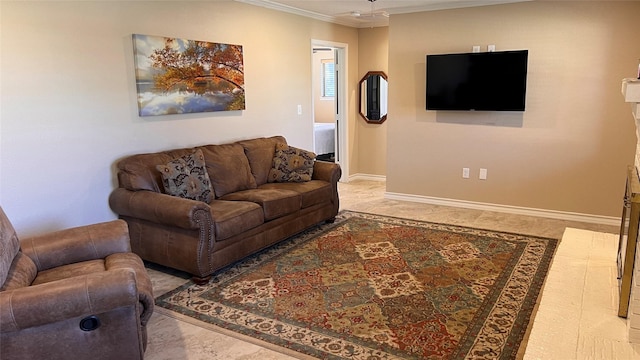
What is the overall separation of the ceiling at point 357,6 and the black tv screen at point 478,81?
56 centimetres

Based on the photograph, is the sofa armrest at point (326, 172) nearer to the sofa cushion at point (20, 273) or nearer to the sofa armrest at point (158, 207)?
the sofa armrest at point (158, 207)

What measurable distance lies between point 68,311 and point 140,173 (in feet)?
6.29

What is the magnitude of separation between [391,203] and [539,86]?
2129mm

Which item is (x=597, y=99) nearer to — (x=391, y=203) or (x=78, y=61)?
(x=391, y=203)

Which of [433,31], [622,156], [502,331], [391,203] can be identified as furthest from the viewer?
[391,203]

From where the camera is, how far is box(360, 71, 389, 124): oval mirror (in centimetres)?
691

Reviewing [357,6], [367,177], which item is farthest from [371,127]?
[357,6]

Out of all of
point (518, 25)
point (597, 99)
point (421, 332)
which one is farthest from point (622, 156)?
point (421, 332)

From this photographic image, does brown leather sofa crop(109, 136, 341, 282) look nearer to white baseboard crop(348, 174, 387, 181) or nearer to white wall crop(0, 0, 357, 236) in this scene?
white wall crop(0, 0, 357, 236)

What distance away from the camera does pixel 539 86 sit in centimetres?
490

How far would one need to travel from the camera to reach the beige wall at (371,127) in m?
6.84

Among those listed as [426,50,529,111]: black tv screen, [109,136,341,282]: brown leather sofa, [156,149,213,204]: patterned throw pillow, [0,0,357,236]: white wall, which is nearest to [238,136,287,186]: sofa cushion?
[109,136,341,282]: brown leather sofa

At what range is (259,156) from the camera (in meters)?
4.81

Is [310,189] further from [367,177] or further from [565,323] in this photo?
[367,177]
